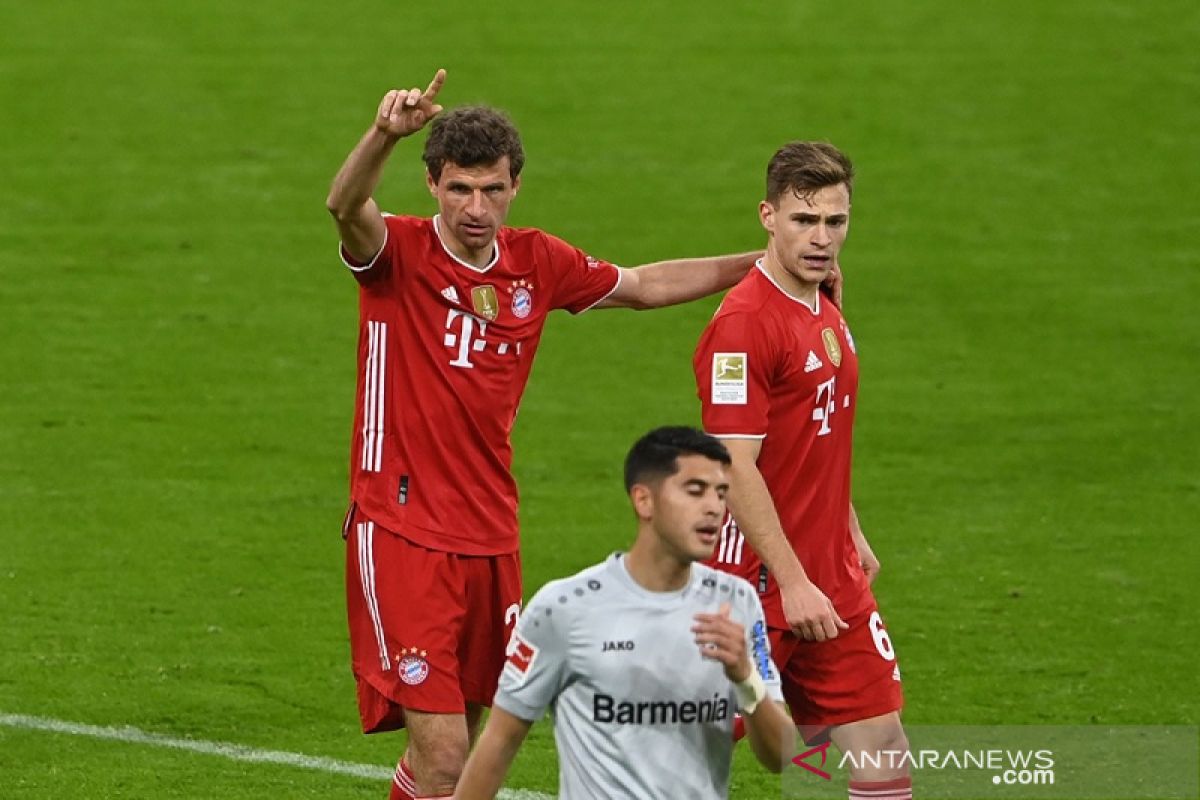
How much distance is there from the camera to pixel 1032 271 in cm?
1919

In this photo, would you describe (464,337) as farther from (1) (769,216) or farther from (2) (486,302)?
(1) (769,216)

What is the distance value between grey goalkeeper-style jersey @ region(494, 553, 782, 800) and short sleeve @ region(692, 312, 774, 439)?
125 cm

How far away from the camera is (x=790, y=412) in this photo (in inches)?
291

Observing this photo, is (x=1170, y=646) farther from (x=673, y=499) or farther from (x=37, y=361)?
(x=37, y=361)

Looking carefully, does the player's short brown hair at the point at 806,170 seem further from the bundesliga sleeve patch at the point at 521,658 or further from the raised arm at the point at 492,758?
the raised arm at the point at 492,758

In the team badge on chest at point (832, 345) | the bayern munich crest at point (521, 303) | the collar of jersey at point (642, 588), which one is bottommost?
the collar of jersey at point (642, 588)

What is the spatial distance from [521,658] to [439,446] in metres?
1.73

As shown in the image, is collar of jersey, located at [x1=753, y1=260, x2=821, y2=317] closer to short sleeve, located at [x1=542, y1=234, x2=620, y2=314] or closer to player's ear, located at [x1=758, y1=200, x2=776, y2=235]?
player's ear, located at [x1=758, y1=200, x2=776, y2=235]

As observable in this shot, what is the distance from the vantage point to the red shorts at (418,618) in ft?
24.7

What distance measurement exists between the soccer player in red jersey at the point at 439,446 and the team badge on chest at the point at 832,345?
3.48 feet

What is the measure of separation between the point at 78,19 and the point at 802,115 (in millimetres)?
7776

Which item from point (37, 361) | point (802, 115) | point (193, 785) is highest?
point (802, 115)

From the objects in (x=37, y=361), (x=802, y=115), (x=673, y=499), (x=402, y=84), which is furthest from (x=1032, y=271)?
(x=673, y=499)

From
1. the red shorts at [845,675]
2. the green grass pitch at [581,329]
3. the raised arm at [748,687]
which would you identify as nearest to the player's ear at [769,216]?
the red shorts at [845,675]
